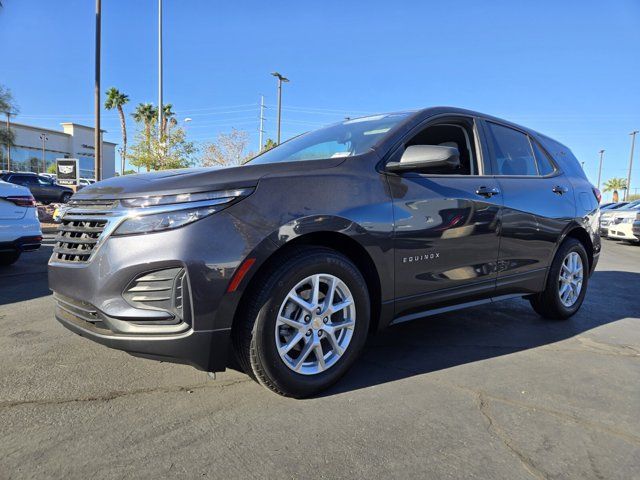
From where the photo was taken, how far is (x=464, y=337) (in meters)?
4.04

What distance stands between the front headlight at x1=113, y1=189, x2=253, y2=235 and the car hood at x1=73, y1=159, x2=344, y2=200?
36 millimetres

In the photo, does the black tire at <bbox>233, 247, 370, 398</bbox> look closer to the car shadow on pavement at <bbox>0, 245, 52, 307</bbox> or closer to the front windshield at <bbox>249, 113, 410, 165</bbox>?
the front windshield at <bbox>249, 113, 410, 165</bbox>

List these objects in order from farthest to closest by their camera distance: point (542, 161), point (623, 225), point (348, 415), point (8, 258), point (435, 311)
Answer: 1. point (623, 225)
2. point (8, 258)
3. point (542, 161)
4. point (435, 311)
5. point (348, 415)

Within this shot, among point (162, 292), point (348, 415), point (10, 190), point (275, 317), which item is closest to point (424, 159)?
point (275, 317)

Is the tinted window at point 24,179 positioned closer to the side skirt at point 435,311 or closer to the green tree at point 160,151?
the green tree at point 160,151

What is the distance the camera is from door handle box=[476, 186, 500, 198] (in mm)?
3620

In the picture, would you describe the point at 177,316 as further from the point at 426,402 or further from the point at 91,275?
the point at 426,402

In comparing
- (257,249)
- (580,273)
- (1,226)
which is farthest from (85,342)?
(580,273)

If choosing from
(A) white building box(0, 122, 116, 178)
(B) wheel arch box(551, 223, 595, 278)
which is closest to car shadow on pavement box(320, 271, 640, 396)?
(B) wheel arch box(551, 223, 595, 278)

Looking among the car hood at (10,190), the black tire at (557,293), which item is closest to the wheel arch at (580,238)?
the black tire at (557,293)

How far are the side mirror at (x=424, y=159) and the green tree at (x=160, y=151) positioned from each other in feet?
59.0

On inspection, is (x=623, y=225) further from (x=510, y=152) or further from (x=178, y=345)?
(x=178, y=345)

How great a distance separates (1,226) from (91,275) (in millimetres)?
4205

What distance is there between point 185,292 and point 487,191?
247 cm
